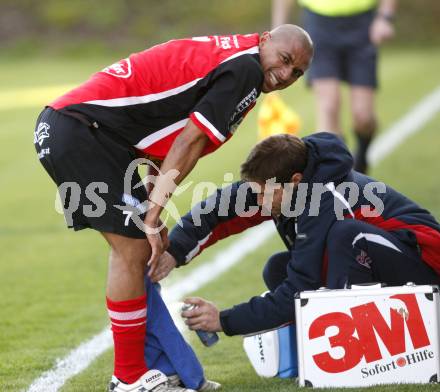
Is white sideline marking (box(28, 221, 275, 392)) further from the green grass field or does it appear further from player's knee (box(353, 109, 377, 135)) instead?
player's knee (box(353, 109, 377, 135))

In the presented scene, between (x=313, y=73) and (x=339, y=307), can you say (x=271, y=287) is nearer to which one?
(x=339, y=307)

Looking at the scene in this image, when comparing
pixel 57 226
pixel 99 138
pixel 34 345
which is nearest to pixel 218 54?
pixel 99 138

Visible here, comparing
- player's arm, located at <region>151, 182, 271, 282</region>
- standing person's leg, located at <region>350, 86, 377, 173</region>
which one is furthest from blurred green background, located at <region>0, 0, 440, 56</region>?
player's arm, located at <region>151, 182, 271, 282</region>

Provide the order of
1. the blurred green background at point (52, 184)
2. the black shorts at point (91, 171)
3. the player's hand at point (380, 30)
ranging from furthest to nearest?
the player's hand at point (380, 30) → the blurred green background at point (52, 184) → the black shorts at point (91, 171)

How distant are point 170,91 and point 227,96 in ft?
0.93

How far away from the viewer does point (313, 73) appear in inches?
377

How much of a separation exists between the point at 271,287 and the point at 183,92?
1131mm

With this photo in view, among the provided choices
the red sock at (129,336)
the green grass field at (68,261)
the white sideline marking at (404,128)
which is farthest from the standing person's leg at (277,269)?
the white sideline marking at (404,128)

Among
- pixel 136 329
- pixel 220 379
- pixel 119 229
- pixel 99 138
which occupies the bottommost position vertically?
pixel 220 379

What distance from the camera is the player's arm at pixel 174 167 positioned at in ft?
14.3

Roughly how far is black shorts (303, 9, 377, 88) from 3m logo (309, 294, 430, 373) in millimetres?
5325

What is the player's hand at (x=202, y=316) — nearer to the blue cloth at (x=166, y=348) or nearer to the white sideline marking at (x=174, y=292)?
the blue cloth at (x=166, y=348)

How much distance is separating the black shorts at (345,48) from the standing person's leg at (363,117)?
0.27ft

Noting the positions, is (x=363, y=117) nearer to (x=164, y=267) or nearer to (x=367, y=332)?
(x=164, y=267)
